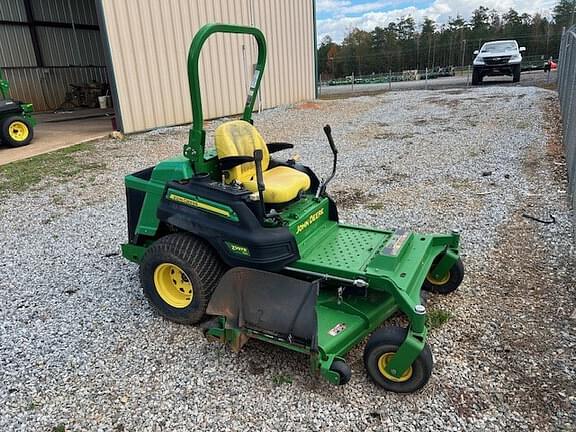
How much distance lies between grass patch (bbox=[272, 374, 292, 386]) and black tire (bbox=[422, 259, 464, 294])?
4.34 feet

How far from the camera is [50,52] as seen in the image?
54.2 ft

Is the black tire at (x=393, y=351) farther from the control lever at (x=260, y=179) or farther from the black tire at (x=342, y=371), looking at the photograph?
the control lever at (x=260, y=179)

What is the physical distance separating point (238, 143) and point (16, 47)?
→ 15.9 m

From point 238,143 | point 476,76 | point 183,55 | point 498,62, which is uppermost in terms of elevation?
point 183,55

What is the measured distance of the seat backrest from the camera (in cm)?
308

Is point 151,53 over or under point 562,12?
under

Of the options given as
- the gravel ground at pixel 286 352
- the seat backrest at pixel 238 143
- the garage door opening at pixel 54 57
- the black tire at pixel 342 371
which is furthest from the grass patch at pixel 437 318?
the garage door opening at pixel 54 57

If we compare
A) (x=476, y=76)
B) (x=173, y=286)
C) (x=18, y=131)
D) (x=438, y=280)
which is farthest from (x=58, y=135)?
(x=476, y=76)

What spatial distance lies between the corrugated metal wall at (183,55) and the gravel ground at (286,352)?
4.34m

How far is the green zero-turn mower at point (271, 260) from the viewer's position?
2.42m

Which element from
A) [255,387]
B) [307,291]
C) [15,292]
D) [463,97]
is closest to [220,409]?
[255,387]

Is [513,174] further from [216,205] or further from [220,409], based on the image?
[220,409]

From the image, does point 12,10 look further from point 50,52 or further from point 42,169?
point 42,169

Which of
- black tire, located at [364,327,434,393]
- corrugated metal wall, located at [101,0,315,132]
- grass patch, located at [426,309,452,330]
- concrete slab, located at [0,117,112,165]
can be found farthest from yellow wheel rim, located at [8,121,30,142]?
black tire, located at [364,327,434,393]
